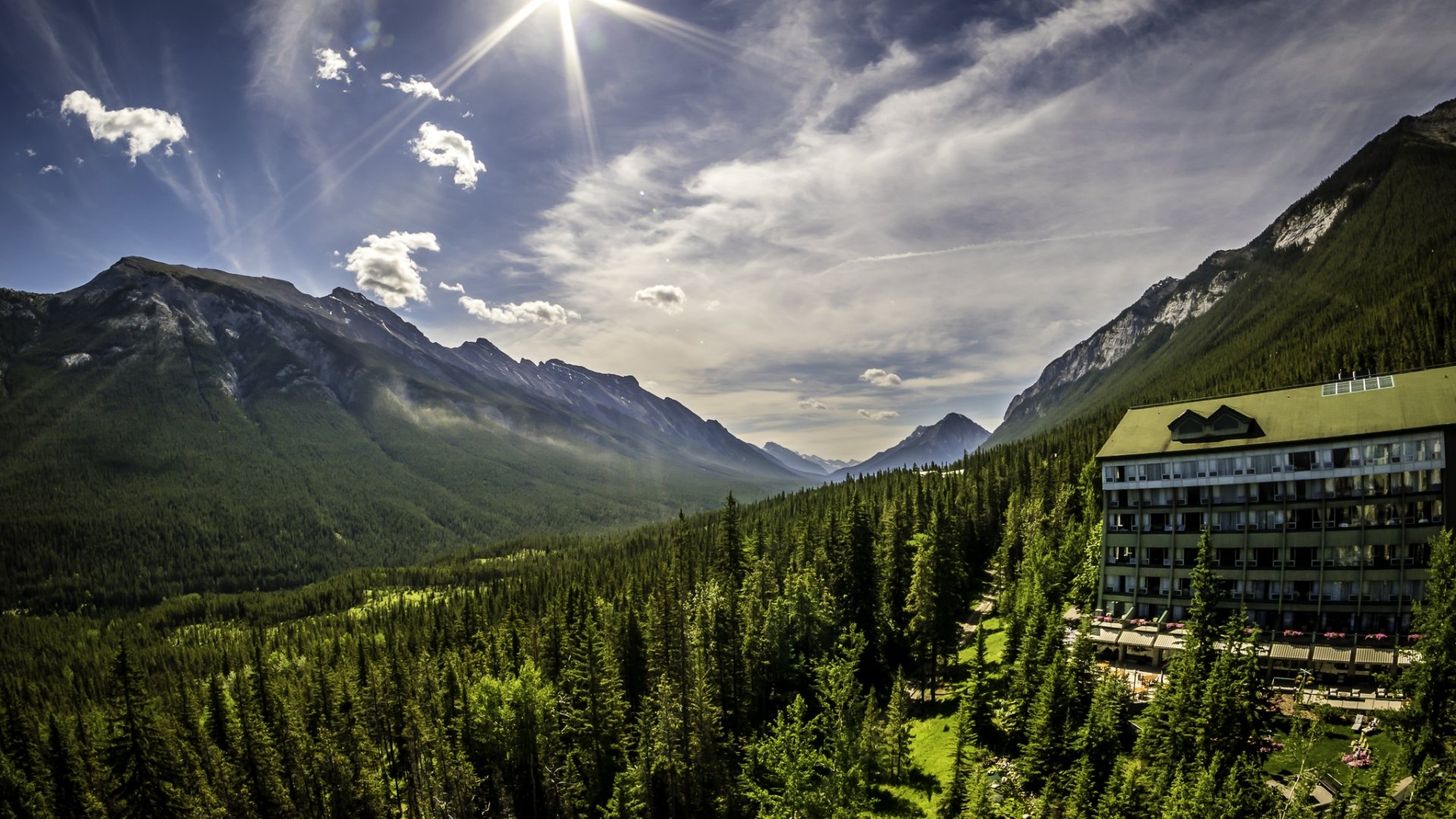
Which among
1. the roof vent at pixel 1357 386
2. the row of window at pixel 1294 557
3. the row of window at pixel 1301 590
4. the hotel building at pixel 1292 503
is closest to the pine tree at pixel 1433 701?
the row of window at pixel 1301 590

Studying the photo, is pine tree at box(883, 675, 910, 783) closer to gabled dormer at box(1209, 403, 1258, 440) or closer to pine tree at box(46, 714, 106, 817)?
gabled dormer at box(1209, 403, 1258, 440)

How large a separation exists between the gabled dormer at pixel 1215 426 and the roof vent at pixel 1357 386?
7.81 m

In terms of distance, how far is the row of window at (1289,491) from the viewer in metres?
51.7

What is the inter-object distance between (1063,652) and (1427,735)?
17862 mm

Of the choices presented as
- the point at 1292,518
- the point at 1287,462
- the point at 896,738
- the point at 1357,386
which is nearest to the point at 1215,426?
the point at 1287,462

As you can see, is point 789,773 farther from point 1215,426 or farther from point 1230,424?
point 1230,424

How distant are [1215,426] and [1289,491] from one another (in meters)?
7.99

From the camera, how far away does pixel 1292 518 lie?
184 ft

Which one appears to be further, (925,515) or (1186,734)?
(925,515)

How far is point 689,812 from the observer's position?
191 ft

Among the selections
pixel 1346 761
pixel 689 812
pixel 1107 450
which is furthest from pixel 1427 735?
pixel 689 812

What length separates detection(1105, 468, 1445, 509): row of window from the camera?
51688 mm

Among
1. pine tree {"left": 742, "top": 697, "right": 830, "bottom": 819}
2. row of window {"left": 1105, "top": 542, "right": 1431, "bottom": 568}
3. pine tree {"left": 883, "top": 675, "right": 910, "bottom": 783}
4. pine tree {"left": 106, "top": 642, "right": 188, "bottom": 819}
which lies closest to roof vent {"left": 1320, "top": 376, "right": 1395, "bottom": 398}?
row of window {"left": 1105, "top": 542, "right": 1431, "bottom": 568}

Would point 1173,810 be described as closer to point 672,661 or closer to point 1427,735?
point 1427,735
